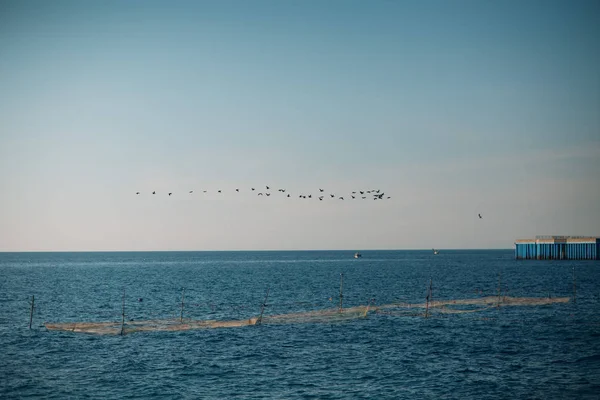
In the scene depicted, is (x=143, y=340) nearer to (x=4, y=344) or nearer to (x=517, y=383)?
(x=4, y=344)

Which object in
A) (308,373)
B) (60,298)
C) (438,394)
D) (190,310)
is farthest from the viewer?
(60,298)

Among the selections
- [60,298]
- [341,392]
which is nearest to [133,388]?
[341,392]

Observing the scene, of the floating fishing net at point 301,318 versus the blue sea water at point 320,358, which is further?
the floating fishing net at point 301,318

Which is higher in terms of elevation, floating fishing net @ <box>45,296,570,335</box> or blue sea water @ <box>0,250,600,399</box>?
floating fishing net @ <box>45,296,570,335</box>

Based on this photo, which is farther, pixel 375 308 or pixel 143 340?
pixel 375 308

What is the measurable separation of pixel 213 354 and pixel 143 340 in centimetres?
992

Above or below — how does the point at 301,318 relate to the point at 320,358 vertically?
above

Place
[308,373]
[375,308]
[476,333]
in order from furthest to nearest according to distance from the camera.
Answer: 1. [375,308]
2. [476,333]
3. [308,373]

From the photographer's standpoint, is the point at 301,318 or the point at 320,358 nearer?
the point at 320,358

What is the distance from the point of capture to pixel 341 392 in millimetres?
38469

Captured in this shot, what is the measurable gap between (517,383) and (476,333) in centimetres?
1903

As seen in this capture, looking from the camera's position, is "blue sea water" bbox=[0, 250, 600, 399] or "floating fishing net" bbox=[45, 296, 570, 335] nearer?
"blue sea water" bbox=[0, 250, 600, 399]

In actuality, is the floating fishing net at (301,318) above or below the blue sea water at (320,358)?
above

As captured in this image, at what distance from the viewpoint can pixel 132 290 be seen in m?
121
